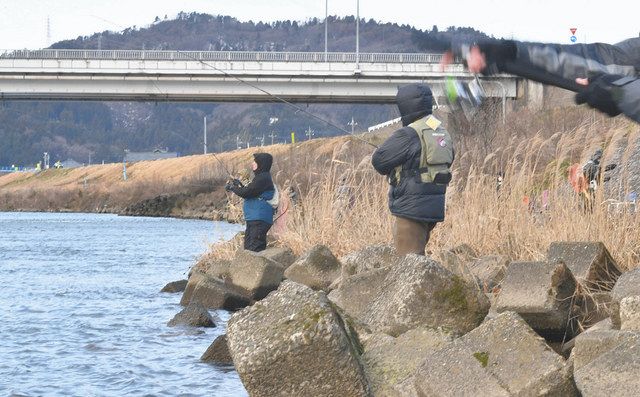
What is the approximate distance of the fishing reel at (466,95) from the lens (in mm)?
5141

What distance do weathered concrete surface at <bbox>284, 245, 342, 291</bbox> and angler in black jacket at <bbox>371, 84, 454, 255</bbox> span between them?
16.1 feet

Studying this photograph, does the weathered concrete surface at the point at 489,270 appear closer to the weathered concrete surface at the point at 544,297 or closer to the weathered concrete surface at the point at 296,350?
the weathered concrete surface at the point at 544,297

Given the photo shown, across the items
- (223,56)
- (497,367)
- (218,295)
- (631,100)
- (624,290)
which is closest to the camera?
(631,100)

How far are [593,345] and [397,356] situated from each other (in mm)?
1185

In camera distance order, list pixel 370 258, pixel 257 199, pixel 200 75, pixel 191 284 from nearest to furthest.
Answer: pixel 370 258 → pixel 257 199 → pixel 191 284 → pixel 200 75

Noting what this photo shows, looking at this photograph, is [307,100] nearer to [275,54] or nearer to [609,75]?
[275,54]

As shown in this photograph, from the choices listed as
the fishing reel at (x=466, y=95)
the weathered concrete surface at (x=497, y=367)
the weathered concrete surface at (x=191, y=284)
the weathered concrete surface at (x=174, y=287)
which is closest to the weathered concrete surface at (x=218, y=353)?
the weathered concrete surface at (x=497, y=367)

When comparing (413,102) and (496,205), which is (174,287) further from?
(413,102)

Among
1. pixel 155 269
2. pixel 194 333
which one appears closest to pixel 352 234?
pixel 194 333

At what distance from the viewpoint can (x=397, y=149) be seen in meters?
9.53

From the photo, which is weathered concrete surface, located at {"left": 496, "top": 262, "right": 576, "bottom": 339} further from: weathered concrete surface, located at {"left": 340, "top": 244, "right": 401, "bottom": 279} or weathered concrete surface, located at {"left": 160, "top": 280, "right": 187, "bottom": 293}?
weathered concrete surface, located at {"left": 160, "top": 280, "right": 187, "bottom": 293}

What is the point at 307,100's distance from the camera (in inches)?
2584

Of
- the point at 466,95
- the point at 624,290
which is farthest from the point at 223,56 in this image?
the point at 466,95

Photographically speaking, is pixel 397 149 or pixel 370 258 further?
pixel 370 258
